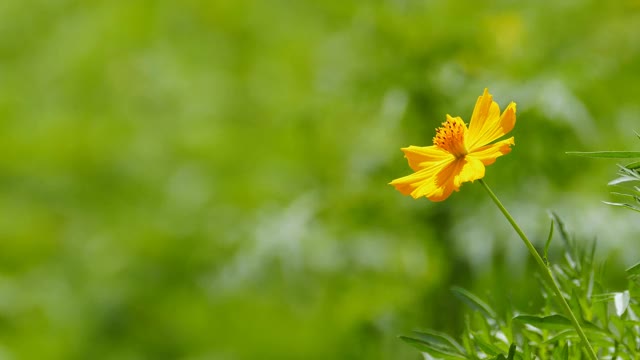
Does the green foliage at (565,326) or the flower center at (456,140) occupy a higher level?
the flower center at (456,140)

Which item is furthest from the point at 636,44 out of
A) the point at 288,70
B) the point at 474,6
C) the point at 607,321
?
the point at 607,321

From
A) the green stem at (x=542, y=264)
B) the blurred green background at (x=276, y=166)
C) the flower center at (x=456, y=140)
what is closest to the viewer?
the green stem at (x=542, y=264)

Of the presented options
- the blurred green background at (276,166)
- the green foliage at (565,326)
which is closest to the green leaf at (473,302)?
the green foliage at (565,326)

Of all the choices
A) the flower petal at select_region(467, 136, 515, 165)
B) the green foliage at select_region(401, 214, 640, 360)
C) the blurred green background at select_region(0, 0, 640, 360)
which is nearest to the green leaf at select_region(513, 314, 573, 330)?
the green foliage at select_region(401, 214, 640, 360)

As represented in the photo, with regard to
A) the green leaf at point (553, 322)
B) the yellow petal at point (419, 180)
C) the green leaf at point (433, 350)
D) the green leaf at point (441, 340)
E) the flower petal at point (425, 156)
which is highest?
the flower petal at point (425, 156)

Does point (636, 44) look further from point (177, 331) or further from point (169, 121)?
point (169, 121)

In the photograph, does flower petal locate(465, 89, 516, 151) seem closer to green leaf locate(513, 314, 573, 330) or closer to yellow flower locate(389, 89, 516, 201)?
yellow flower locate(389, 89, 516, 201)

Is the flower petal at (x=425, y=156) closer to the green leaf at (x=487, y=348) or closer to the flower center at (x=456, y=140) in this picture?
the flower center at (x=456, y=140)

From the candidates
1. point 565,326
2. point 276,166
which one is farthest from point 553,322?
point 276,166
